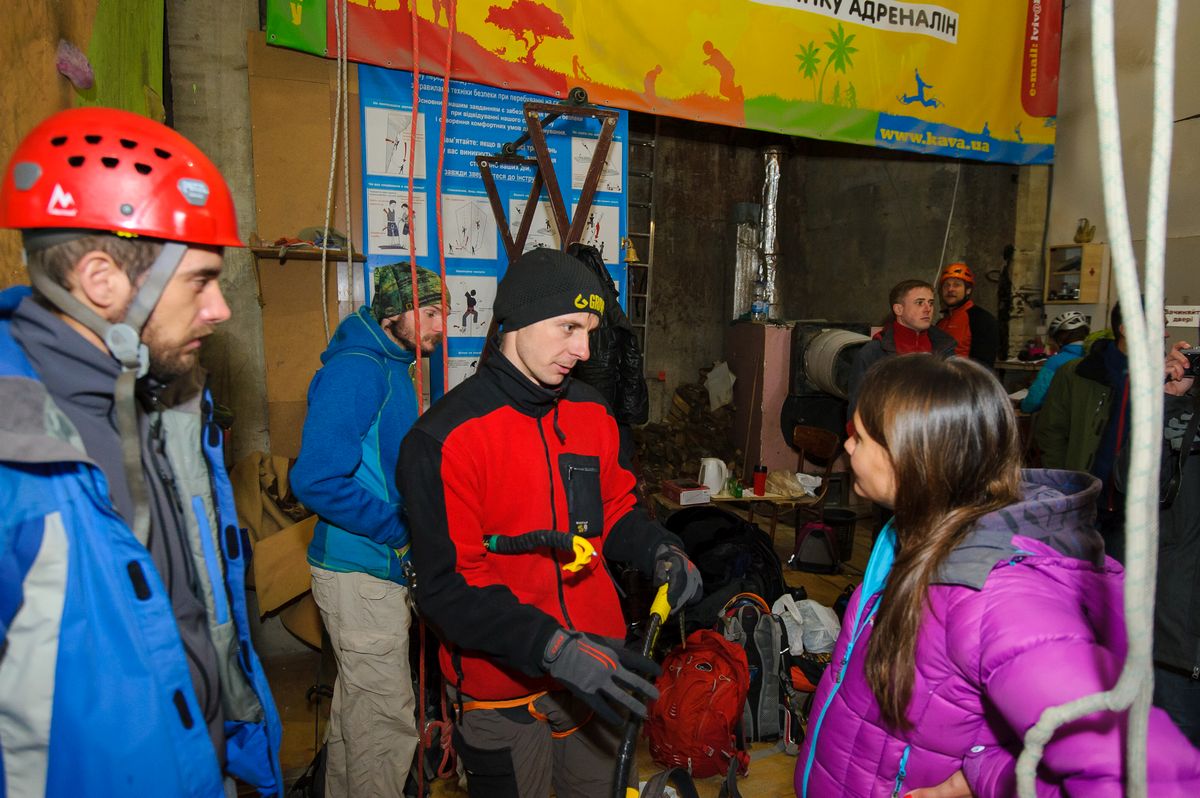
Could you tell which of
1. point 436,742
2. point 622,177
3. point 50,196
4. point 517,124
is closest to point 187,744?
point 50,196

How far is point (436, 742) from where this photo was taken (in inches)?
112

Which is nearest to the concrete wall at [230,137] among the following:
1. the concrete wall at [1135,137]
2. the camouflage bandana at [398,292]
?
the camouflage bandana at [398,292]

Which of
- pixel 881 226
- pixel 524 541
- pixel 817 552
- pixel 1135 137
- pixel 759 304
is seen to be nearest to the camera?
pixel 524 541

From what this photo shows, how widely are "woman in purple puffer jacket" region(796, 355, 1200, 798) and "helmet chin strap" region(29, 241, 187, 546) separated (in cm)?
122

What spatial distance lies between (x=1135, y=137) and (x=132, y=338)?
7.05m

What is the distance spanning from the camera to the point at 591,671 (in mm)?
1344

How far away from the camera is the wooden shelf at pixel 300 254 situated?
10.7 ft

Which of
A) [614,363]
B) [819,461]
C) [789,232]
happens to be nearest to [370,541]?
[614,363]

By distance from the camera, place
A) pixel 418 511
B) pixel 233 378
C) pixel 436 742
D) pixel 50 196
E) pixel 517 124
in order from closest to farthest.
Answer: pixel 50 196 → pixel 418 511 → pixel 436 742 → pixel 233 378 → pixel 517 124

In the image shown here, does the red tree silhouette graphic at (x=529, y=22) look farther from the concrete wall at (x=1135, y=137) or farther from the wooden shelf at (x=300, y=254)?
the concrete wall at (x=1135, y=137)

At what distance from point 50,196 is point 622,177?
3566 millimetres

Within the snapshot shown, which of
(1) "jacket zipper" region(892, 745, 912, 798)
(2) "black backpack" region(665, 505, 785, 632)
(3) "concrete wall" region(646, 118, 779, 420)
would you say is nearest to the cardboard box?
(2) "black backpack" region(665, 505, 785, 632)

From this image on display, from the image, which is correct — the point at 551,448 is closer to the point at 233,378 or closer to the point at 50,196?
the point at 50,196

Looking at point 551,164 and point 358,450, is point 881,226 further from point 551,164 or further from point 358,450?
point 358,450
